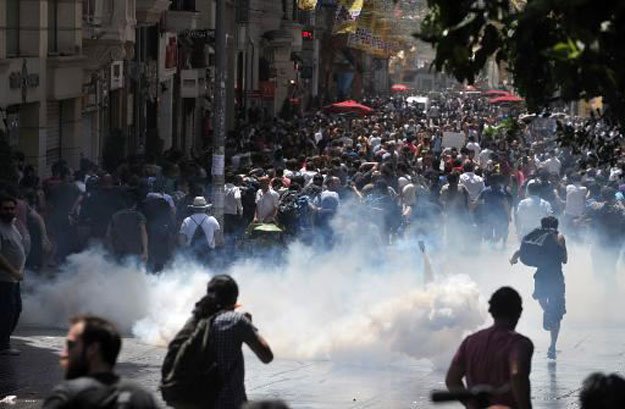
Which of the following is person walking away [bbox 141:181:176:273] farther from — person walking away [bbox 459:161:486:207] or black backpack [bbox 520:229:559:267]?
person walking away [bbox 459:161:486:207]

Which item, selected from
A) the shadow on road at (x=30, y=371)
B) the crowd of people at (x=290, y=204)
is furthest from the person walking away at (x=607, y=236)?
the shadow on road at (x=30, y=371)

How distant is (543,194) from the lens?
78.8 feet

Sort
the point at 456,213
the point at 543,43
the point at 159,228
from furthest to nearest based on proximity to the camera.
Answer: the point at 456,213 < the point at 159,228 < the point at 543,43

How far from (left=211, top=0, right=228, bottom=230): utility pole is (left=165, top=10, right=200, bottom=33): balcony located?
15335mm

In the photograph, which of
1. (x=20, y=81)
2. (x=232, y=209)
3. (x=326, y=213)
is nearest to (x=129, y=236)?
(x=326, y=213)

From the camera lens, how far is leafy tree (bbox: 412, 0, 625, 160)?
21.4 feet

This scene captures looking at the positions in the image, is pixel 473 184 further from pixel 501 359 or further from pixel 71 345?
pixel 71 345

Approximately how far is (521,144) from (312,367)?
3451cm

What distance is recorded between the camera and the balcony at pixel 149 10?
34.7m

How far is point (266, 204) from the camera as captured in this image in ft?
73.8

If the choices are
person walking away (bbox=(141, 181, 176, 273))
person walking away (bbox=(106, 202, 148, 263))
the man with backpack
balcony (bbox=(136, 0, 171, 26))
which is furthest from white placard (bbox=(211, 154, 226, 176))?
the man with backpack

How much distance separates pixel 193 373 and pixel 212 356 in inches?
5.2

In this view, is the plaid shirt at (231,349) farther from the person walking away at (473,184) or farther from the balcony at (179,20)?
the balcony at (179,20)

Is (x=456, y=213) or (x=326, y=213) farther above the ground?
(x=326, y=213)
